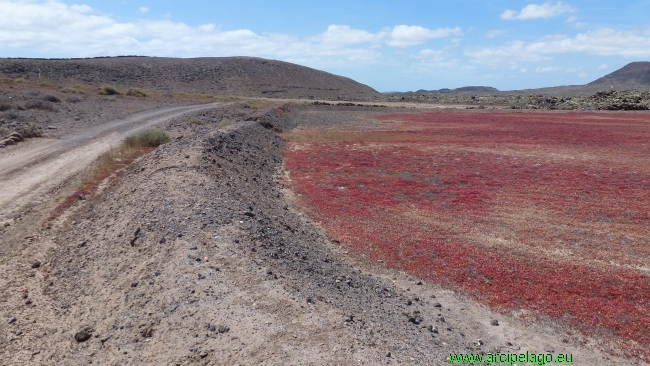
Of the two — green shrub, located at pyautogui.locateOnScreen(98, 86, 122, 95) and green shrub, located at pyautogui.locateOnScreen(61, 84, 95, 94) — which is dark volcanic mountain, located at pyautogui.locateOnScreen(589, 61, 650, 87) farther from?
green shrub, located at pyautogui.locateOnScreen(61, 84, 95, 94)

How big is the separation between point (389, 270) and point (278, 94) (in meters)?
85.1

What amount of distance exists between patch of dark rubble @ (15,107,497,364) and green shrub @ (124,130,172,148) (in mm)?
9641

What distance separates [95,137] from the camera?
2262 centimetres

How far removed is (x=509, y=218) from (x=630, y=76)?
646 ft

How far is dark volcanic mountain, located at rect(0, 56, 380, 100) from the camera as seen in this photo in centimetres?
7638

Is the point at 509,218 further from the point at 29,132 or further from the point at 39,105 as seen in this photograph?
the point at 39,105

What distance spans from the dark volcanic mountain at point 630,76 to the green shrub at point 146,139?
6850 inches

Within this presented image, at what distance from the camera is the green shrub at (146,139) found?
2116 centimetres

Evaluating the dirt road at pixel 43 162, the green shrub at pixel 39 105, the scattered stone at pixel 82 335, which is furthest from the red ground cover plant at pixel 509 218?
the green shrub at pixel 39 105

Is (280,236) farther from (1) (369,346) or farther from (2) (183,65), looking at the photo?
(2) (183,65)

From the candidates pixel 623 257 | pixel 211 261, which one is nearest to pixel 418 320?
pixel 211 261

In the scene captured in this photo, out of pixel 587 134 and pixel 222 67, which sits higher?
pixel 222 67

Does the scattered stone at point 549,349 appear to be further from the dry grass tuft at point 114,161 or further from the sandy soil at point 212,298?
the dry grass tuft at point 114,161

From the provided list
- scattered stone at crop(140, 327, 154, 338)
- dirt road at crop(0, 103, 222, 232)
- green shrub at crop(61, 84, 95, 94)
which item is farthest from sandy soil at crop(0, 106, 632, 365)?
green shrub at crop(61, 84, 95, 94)
